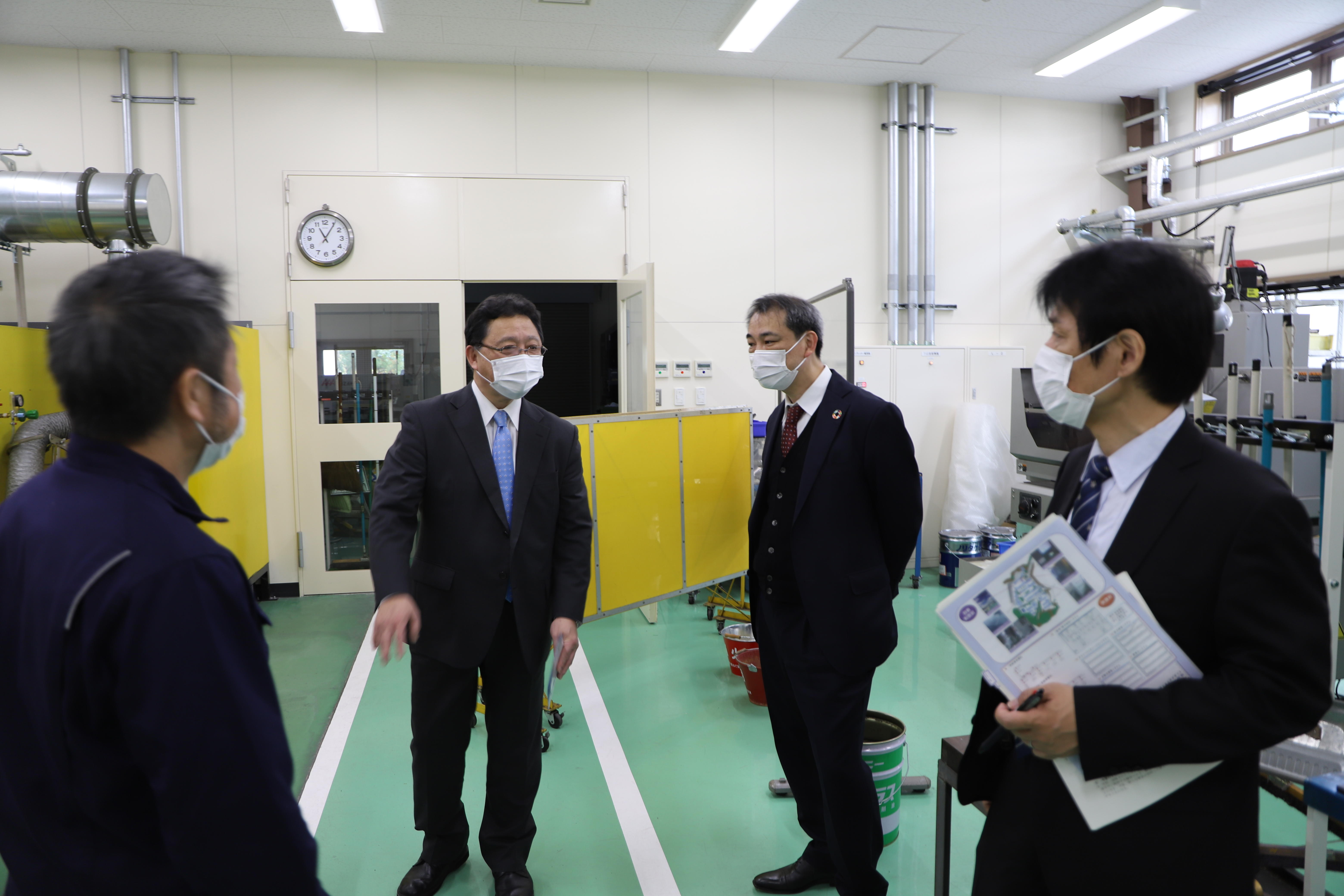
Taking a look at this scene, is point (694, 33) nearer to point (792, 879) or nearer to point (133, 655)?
point (792, 879)

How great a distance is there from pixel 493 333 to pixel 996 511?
4866 mm

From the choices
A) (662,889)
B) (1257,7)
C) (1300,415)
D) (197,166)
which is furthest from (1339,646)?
(197,166)

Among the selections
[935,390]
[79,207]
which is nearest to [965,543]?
[935,390]

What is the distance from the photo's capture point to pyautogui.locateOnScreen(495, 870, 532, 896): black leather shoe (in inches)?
88.5

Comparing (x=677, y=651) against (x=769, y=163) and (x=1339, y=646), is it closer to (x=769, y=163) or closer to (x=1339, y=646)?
(x=1339, y=646)

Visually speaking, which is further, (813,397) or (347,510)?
(347,510)

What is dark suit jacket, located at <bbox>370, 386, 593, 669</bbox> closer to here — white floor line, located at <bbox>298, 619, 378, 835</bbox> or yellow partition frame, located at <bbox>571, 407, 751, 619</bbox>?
white floor line, located at <bbox>298, 619, 378, 835</bbox>

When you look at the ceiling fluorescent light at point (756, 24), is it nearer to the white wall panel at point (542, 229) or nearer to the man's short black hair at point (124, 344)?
the white wall panel at point (542, 229)

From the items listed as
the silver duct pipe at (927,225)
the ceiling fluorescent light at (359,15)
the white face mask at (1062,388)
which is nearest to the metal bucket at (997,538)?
the silver duct pipe at (927,225)

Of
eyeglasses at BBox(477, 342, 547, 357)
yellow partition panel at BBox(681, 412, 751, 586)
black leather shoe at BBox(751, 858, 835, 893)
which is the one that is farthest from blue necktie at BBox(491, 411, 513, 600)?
yellow partition panel at BBox(681, 412, 751, 586)

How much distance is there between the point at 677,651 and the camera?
443 cm

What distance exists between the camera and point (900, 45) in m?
5.49

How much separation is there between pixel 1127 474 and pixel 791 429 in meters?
1.25

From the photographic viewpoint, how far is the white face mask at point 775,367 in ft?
8.03
